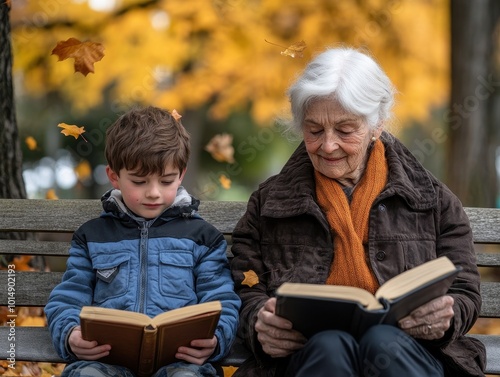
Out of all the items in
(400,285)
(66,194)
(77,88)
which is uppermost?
(77,88)

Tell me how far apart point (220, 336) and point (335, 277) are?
447mm

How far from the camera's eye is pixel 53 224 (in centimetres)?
360

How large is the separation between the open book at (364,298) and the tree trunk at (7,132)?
6.54 ft

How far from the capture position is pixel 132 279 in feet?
9.89

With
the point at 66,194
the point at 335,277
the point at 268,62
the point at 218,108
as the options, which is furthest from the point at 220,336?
the point at 66,194

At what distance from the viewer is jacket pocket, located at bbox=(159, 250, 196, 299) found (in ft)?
9.94

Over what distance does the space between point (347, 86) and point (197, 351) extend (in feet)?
3.42

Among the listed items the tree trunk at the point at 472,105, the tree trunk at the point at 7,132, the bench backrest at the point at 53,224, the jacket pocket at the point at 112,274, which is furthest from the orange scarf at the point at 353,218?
the tree trunk at the point at 472,105

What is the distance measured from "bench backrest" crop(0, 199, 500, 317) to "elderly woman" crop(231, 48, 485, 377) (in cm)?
39

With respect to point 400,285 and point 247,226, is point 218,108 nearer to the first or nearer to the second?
point 247,226

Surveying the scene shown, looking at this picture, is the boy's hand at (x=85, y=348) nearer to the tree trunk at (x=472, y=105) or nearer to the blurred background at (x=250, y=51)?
the tree trunk at (x=472, y=105)

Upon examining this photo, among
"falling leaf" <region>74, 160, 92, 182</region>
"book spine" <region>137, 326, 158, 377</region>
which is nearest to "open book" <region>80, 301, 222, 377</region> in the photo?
"book spine" <region>137, 326, 158, 377</region>

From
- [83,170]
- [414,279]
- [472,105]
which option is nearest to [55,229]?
[414,279]

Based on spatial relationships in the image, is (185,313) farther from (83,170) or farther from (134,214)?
(83,170)
